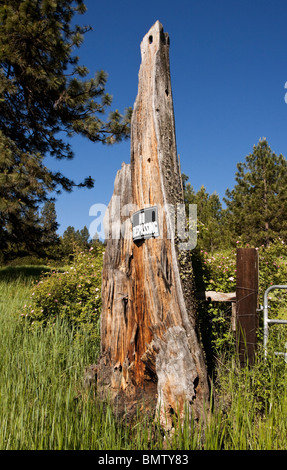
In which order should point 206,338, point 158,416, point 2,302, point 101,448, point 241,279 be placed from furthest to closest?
point 2,302
point 206,338
point 241,279
point 158,416
point 101,448

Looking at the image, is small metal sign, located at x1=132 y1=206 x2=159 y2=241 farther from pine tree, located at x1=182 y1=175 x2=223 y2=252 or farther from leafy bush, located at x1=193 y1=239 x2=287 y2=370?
pine tree, located at x1=182 y1=175 x2=223 y2=252

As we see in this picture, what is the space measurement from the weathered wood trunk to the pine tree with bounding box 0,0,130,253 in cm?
608

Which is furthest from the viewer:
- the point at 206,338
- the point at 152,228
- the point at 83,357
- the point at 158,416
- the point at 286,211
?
the point at 286,211

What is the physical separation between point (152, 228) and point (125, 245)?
39 centimetres

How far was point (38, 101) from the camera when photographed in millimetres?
9875

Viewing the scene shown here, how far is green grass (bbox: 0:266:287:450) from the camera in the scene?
211cm

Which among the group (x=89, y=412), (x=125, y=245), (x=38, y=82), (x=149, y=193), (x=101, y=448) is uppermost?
(x=38, y=82)

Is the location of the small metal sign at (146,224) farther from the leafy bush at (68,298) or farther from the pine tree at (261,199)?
→ the pine tree at (261,199)

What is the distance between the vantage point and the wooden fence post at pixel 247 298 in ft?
10.6

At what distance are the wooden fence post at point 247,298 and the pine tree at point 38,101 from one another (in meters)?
6.76

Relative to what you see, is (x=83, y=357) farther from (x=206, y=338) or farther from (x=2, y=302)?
(x=2, y=302)

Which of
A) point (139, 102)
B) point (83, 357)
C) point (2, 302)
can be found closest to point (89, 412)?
point (83, 357)

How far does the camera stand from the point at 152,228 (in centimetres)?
272

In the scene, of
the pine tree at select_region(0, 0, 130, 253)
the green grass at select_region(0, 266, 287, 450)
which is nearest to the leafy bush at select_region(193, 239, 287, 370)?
the green grass at select_region(0, 266, 287, 450)
